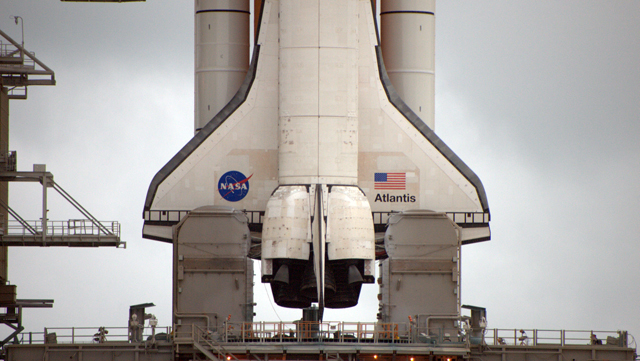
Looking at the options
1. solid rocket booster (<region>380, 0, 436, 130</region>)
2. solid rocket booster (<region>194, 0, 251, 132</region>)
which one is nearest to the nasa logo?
solid rocket booster (<region>194, 0, 251, 132</region>)

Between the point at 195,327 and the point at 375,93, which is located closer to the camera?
the point at 195,327

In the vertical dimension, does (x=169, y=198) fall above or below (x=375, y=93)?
below

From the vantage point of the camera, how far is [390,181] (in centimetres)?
3869

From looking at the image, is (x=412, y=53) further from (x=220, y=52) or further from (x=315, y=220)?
(x=315, y=220)

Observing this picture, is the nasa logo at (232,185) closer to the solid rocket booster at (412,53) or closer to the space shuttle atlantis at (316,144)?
the space shuttle atlantis at (316,144)

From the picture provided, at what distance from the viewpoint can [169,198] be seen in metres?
38.7

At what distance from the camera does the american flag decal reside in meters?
38.6

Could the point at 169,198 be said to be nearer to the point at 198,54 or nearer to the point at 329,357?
the point at 198,54

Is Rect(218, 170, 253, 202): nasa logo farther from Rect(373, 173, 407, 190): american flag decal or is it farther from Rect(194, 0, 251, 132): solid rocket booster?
Rect(373, 173, 407, 190): american flag decal

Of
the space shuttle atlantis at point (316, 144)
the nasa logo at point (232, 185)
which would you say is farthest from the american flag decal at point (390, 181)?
the nasa logo at point (232, 185)

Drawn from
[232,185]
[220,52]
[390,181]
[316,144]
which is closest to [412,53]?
[390,181]

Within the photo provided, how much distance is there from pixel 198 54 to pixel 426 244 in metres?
10.2

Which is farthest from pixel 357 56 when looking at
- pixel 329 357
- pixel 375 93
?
pixel 329 357

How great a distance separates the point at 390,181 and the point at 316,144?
3860 mm
